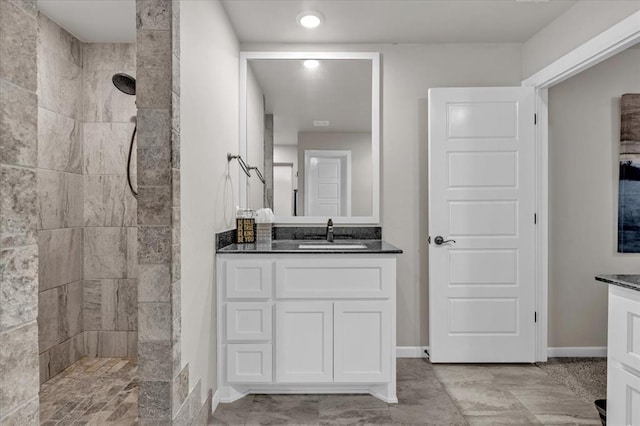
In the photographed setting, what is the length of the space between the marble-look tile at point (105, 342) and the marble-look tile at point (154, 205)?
5.97 ft

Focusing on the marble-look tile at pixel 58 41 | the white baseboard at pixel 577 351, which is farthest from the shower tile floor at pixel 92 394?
the white baseboard at pixel 577 351

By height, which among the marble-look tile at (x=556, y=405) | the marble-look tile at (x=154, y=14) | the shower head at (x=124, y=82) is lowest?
the marble-look tile at (x=556, y=405)

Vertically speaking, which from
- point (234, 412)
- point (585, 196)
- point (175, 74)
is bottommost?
point (234, 412)

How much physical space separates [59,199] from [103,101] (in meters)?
0.81

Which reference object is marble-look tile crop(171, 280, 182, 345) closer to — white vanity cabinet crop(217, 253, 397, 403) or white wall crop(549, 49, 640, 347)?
white vanity cabinet crop(217, 253, 397, 403)

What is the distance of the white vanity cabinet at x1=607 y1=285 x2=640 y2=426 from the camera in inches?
67.0

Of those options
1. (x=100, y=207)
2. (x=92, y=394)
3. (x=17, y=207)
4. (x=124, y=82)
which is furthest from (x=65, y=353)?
(x=17, y=207)

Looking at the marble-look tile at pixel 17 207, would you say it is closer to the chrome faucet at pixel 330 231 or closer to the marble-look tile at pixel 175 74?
the marble-look tile at pixel 175 74

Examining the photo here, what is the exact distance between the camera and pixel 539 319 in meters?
3.10

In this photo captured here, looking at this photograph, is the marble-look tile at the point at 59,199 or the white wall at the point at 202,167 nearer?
the white wall at the point at 202,167

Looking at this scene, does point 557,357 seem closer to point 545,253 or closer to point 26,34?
point 545,253

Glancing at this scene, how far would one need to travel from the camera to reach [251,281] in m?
2.42

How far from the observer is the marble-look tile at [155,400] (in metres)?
1.66

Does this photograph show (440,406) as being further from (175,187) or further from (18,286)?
(18,286)
